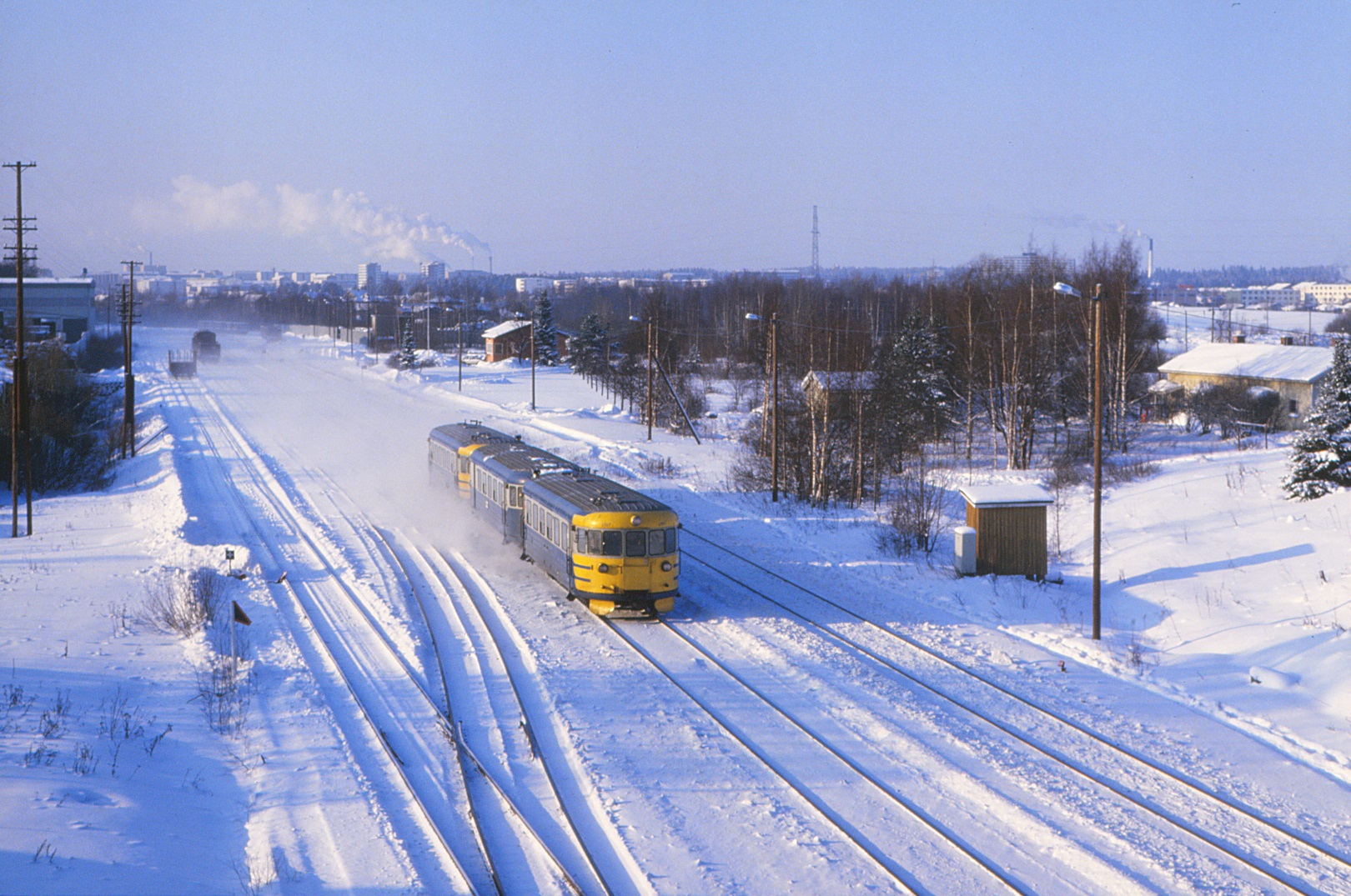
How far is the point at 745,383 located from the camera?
69688 mm

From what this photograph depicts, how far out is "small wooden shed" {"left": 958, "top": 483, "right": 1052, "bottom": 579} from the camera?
2134 centimetres

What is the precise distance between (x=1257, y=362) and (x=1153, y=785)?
49.6 m

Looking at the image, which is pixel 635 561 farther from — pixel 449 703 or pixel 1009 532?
pixel 1009 532

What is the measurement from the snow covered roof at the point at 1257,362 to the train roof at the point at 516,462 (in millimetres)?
40813

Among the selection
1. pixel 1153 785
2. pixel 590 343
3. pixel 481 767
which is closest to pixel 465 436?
pixel 481 767

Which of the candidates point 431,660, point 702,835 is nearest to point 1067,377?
point 431,660

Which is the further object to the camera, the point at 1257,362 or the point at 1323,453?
the point at 1257,362

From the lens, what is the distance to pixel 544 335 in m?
92.8

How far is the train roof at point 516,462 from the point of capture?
75.6 feet

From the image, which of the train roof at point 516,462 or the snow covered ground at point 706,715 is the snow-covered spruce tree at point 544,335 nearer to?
the snow covered ground at point 706,715

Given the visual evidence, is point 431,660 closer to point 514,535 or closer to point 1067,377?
point 514,535

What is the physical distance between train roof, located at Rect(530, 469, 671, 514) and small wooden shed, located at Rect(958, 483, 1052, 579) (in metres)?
6.55

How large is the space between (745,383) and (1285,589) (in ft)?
168

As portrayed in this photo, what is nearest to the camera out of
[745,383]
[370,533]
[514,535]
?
[514,535]
